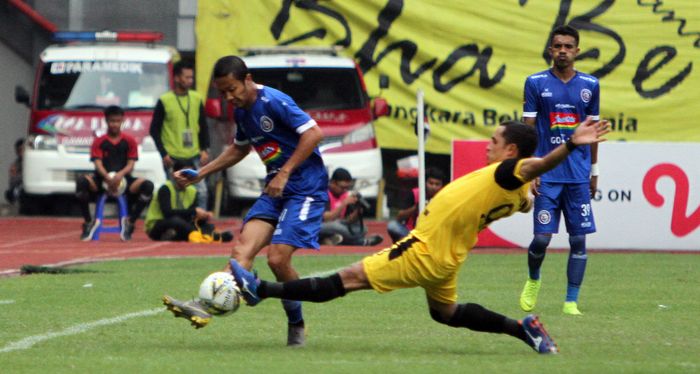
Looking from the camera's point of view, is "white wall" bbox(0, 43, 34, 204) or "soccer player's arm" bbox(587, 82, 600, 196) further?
"white wall" bbox(0, 43, 34, 204)

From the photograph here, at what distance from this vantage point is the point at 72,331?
10.1m

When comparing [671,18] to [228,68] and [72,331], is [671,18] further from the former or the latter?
[228,68]

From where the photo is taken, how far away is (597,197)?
763 inches

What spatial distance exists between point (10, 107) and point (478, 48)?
28.7ft

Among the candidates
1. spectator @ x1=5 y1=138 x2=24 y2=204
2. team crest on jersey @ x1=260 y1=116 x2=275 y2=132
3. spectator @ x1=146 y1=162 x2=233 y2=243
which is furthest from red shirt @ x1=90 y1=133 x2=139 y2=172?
team crest on jersey @ x1=260 y1=116 x2=275 y2=132

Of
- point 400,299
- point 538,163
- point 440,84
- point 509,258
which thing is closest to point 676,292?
point 400,299

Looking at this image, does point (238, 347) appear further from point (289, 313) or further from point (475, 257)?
point (475, 257)

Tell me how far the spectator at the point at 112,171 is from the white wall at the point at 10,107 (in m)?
7.78

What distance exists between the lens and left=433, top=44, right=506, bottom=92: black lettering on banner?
2462 cm

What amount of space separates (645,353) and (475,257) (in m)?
8.72

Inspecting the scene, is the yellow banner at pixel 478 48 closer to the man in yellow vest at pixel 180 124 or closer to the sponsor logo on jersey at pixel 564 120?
the man in yellow vest at pixel 180 124

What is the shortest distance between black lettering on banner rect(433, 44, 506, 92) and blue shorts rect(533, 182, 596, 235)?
507 inches

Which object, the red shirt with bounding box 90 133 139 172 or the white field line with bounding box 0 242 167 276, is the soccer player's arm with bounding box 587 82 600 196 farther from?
the red shirt with bounding box 90 133 139 172

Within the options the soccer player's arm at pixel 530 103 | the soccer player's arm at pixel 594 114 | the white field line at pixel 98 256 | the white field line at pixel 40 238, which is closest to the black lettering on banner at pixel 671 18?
the white field line at pixel 98 256
